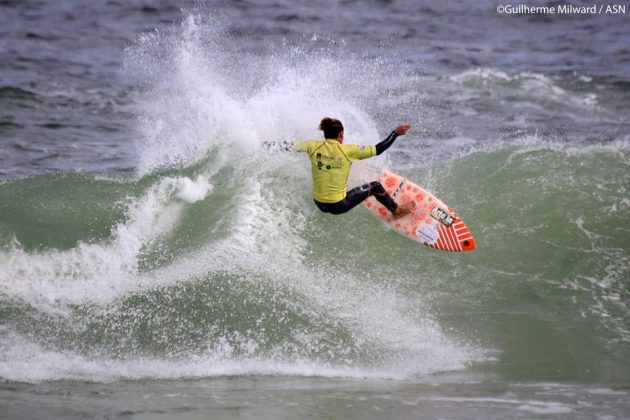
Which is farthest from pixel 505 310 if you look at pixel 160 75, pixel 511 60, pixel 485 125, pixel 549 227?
pixel 511 60

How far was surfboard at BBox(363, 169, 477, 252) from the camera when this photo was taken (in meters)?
9.06

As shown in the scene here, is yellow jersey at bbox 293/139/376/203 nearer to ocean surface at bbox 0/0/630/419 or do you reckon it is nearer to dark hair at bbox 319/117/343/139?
dark hair at bbox 319/117/343/139

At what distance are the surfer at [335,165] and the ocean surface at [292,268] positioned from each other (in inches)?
27.9

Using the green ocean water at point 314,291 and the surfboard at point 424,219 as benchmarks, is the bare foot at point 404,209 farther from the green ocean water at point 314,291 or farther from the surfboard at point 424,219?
the green ocean water at point 314,291

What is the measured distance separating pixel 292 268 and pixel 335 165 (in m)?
1.17

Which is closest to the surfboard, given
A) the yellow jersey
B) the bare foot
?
the bare foot

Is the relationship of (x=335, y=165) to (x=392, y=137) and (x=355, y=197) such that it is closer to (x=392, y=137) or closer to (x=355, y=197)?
(x=355, y=197)

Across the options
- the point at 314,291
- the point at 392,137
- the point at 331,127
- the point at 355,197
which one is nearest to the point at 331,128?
the point at 331,127

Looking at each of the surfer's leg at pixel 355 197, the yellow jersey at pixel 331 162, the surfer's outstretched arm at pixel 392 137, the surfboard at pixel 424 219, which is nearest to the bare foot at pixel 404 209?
the surfboard at pixel 424 219

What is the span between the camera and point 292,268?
8.62 metres

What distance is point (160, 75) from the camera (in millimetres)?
17234

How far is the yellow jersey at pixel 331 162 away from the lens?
840cm

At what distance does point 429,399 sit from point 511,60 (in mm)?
14789

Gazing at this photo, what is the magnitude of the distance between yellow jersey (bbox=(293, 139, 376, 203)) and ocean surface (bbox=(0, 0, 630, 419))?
80 centimetres
